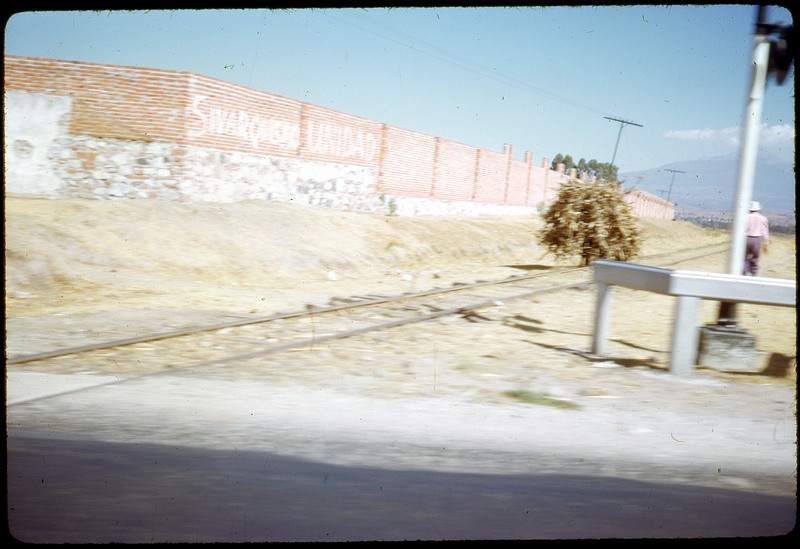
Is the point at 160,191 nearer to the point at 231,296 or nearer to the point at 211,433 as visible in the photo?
the point at 231,296

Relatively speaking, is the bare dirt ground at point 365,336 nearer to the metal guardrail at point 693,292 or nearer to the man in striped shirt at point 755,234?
the metal guardrail at point 693,292

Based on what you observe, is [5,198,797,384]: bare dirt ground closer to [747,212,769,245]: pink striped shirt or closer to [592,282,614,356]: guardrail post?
[592,282,614,356]: guardrail post

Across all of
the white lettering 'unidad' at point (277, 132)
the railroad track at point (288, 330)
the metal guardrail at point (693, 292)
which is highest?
the white lettering 'unidad' at point (277, 132)

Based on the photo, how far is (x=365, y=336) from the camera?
7.56 m

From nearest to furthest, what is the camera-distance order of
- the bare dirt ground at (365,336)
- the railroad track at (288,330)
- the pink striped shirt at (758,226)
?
the bare dirt ground at (365,336)
the railroad track at (288,330)
the pink striped shirt at (758,226)

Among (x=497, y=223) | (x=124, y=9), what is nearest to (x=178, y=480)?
(x=124, y=9)

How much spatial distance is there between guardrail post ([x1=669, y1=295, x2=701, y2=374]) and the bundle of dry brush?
10849 millimetres

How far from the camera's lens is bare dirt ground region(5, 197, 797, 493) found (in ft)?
16.3

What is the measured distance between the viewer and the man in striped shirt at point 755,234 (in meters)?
12.0

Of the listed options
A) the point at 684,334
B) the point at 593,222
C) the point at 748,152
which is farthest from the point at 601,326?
the point at 593,222

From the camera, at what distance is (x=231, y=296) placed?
1060 centimetres

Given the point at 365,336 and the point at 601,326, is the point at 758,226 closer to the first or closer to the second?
the point at 601,326

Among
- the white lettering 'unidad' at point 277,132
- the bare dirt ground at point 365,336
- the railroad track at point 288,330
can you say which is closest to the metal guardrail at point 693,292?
the bare dirt ground at point 365,336

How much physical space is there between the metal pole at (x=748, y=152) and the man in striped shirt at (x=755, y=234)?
6522 millimetres
